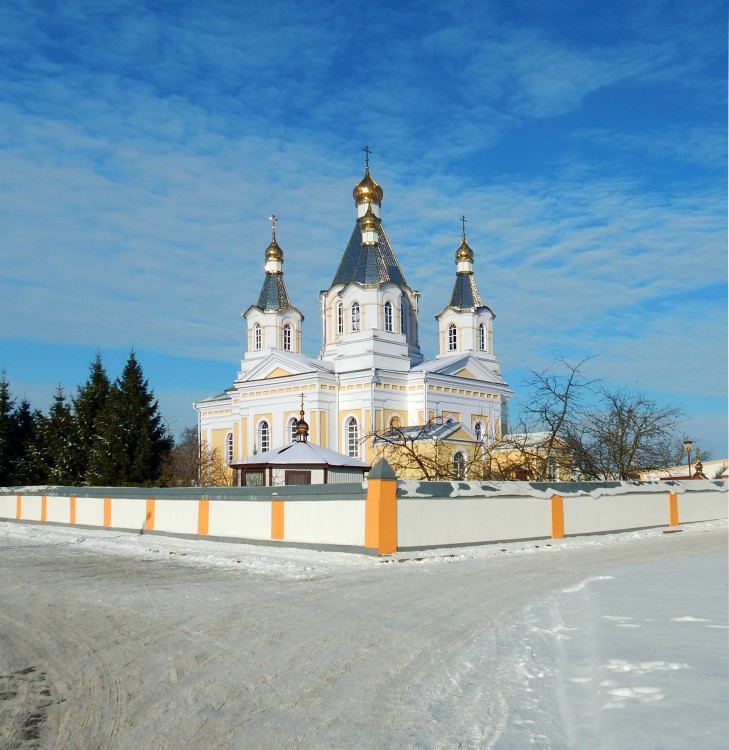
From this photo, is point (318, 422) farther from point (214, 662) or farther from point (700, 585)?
point (214, 662)

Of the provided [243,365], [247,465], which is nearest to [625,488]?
[247,465]

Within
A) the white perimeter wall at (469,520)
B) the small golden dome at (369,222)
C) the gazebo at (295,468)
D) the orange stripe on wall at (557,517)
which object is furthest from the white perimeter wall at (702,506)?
the small golden dome at (369,222)

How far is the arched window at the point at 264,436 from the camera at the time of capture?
1897 inches

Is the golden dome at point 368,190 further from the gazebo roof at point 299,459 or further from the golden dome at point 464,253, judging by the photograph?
the gazebo roof at point 299,459

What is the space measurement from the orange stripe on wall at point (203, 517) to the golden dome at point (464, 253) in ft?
118

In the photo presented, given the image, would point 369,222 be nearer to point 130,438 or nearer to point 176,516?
point 130,438

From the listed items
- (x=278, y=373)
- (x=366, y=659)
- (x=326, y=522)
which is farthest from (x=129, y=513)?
(x=278, y=373)

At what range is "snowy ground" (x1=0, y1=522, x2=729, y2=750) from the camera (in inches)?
197

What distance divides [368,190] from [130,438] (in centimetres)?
2348

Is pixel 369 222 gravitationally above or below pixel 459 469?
above

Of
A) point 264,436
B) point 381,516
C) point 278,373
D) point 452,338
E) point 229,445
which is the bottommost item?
point 381,516

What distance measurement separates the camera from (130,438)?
3456cm

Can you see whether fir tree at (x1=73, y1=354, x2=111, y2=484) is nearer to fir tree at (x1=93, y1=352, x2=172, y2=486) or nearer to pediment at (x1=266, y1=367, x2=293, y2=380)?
fir tree at (x1=93, y1=352, x2=172, y2=486)

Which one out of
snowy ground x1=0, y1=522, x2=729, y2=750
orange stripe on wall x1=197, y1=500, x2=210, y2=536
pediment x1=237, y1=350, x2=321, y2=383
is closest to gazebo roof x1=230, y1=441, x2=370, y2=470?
orange stripe on wall x1=197, y1=500, x2=210, y2=536
